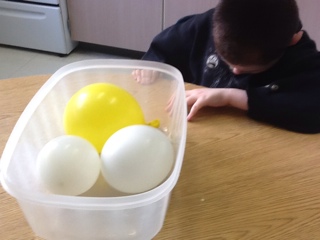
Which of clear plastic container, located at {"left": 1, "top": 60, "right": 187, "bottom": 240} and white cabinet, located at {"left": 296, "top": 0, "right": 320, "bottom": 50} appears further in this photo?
white cabinet, located at {"left": 296, "top": 0, "right": 320, "bottom": 50}

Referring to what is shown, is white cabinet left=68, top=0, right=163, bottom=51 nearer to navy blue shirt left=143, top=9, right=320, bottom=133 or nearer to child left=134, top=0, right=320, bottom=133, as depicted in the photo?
navy blue shirt left=143, top=9, right=320, bottom=133

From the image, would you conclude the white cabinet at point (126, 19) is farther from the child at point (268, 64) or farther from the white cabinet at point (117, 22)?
the child at point (268, 64)

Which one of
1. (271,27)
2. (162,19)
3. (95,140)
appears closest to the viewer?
(95,140)

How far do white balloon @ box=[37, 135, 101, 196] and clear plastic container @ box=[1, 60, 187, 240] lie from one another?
0.06ft

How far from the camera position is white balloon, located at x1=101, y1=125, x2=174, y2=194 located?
18.5 inches

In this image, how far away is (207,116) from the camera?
698 millimetres

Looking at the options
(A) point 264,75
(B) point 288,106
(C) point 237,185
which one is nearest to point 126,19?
(A) point 264,75

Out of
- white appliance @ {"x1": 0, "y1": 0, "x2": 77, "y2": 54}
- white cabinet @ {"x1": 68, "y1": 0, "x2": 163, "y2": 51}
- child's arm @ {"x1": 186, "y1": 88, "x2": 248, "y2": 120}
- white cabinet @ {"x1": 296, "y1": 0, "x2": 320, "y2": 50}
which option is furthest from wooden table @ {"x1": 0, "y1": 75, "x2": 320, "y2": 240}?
white appliance @ {"x1": 0, "y1": 0, "x2": 77, "y2": 54}

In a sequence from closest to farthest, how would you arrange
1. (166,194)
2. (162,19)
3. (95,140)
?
(166,194), (95,140), (162,19)

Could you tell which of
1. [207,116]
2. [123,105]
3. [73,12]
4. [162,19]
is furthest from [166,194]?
[73,12]

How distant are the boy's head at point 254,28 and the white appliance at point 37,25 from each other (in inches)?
58.2

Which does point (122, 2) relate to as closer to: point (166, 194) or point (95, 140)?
point (95, 140)

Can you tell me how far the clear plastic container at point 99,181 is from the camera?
433 millimetres

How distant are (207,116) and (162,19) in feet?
4.25
